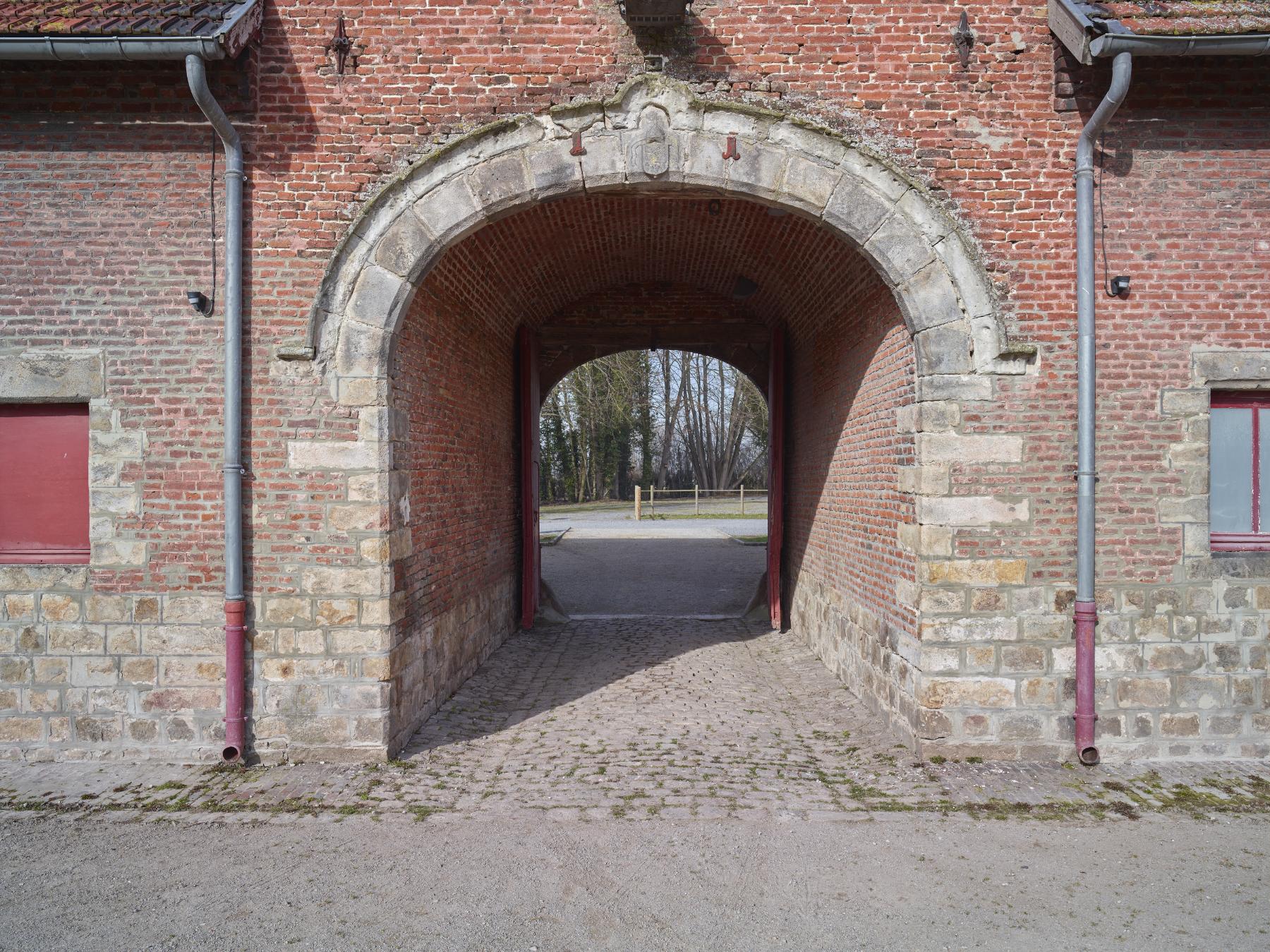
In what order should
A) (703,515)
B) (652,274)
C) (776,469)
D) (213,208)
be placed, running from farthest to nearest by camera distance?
(703,515), (776,469), (652,274), (213,208)

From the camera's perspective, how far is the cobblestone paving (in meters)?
4.54

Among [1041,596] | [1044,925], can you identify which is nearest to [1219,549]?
[1041,596]

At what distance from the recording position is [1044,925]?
3400 millimetres

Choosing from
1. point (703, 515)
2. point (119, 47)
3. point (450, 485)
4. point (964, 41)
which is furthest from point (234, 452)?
point (703, 515)

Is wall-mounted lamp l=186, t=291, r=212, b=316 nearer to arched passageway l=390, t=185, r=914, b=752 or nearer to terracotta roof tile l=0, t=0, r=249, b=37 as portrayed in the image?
arched passageway l=390, t=185, r=914, b=752

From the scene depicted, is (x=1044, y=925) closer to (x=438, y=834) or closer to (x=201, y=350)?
(x=438, y=834)

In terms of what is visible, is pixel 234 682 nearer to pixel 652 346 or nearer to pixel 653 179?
pixel 653 179

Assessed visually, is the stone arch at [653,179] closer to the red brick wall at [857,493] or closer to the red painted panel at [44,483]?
the red brick wall at [857,493]

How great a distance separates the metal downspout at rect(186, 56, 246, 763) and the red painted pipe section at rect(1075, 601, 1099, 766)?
18.2 ft

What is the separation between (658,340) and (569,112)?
4972 mm

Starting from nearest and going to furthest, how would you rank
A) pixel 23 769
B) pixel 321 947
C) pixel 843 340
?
pixel 321 947 → pixel 23 769 → pixel 843 340

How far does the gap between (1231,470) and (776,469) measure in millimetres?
4938

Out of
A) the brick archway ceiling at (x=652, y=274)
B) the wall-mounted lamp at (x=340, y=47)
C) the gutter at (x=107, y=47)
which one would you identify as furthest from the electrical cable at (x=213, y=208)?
the brick archway ceiling at (x=652, y=274)

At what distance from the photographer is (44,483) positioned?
5316 millimetres
